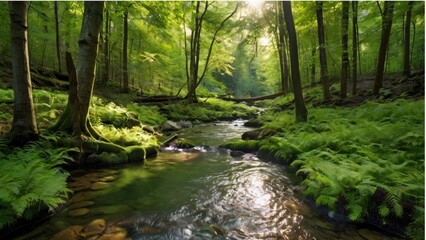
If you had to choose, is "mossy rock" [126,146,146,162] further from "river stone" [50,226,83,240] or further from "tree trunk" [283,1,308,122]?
"tree trunk" [283,1,308,122]

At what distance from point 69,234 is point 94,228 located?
1.07 feet

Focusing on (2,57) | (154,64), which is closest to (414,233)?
(2,57)

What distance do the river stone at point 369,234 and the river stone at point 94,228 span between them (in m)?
3.73

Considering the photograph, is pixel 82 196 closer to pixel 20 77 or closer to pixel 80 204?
pixel 80 204

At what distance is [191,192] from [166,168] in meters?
1.82

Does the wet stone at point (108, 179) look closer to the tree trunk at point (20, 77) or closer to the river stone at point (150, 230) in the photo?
the tree trunk at point (20, 77)

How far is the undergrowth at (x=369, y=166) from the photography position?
3.84 metres

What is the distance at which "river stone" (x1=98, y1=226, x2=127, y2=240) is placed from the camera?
368 cm

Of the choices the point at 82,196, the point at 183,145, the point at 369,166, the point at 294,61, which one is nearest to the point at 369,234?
the point at 369,166

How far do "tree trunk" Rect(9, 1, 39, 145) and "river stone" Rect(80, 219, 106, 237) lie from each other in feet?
10.1

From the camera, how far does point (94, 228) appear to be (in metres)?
3.91

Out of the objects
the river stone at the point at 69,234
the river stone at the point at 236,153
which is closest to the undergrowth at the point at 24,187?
the river stone at the point at 69,234

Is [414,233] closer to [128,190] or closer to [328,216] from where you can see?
[328,216]

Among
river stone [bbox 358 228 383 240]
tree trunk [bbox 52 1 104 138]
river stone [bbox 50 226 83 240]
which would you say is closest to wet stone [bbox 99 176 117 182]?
tree trunk [bbox 52 1 104 138]
